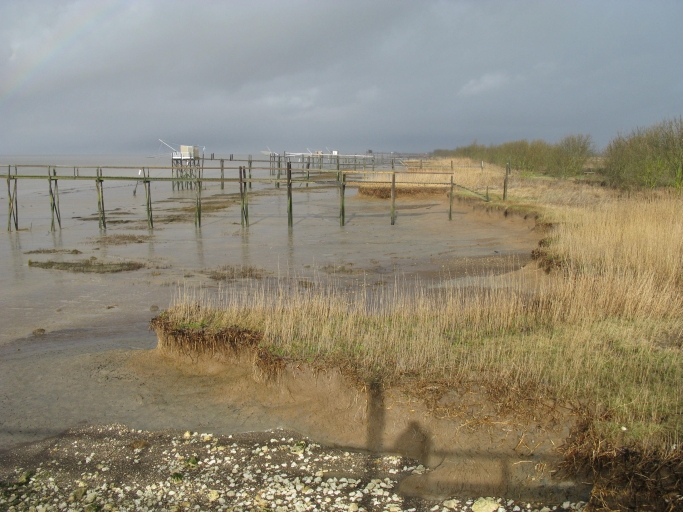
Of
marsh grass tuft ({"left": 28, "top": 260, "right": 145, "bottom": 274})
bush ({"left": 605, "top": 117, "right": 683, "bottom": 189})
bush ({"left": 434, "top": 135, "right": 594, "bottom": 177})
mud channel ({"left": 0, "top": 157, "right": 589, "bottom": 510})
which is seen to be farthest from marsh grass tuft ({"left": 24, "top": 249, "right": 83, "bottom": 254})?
bush ({"left": 434, "top": 135, "right": 594, "bottom": 177})

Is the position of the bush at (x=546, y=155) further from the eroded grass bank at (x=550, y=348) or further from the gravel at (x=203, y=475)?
the gravel at (x=203, y=475)

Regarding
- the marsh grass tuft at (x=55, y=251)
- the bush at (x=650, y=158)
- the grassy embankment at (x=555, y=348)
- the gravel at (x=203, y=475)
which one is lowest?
the marsh grass tuft at (x=55, y=251)

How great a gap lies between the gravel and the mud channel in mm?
153

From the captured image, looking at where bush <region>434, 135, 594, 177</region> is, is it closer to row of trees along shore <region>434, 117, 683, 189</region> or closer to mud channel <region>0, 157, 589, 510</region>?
row of trees along shore <region>434, 117, 683, 189</region>

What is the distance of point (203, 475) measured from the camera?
16.3 feet

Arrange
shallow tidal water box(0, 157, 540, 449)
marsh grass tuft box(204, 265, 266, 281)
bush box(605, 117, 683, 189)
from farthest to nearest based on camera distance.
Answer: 1. bush box(605, 117, 683, 189)
2. marsh grass tuft box(204, 265, 266, 281)
3. shallow tidal water box(0, 157, 540, 449)

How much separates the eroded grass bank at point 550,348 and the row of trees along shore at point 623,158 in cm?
1378

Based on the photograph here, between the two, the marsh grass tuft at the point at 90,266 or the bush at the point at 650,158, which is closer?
the marsh grass tuft at the point at 90,266

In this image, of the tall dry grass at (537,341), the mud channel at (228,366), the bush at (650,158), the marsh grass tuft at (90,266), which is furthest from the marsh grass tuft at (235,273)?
the bush at (650,158)

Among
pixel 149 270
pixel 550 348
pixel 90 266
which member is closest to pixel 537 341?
pixel 550 348

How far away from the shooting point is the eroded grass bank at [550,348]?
4723mm

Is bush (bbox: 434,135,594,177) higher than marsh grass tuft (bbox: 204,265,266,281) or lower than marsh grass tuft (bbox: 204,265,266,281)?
higher

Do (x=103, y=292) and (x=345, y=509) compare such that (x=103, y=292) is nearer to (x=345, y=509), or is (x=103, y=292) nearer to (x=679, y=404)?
(x=345, y=509)

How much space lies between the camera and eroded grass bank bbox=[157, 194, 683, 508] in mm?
4723
